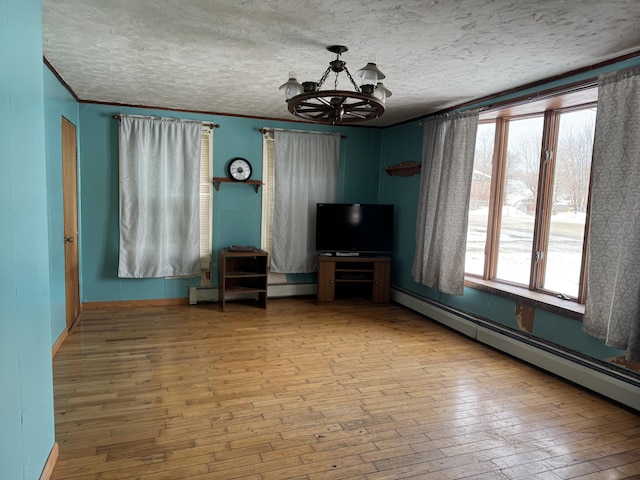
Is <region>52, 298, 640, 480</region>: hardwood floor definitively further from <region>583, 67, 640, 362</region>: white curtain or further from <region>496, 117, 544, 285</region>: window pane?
<region>496, 117, 544, 285</region>: window pane

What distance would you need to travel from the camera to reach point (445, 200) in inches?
183

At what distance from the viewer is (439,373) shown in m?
3.47

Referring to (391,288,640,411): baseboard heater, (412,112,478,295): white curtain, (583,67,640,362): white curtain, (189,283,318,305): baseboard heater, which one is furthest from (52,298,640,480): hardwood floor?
(189,283,318,305): baseboard heater

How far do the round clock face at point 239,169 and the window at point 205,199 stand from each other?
0.28 m

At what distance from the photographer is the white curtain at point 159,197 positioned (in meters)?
4.98

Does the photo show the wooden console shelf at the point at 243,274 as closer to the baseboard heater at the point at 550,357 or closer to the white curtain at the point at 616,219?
the baseboard heater at the point at 550,357

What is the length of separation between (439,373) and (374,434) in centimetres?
113

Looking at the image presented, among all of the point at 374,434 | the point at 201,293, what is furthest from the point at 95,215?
the point at 374,434

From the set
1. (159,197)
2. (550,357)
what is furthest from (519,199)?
(159,197)

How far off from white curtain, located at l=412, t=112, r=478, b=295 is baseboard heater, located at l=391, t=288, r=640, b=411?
0.34 metres

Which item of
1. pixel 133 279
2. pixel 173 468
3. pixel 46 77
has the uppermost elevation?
pixel 46 77

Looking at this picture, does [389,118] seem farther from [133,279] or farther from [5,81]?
[5,81]

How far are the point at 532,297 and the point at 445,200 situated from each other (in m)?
1.39

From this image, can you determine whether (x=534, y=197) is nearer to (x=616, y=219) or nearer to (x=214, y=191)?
(x=616, y=219)
